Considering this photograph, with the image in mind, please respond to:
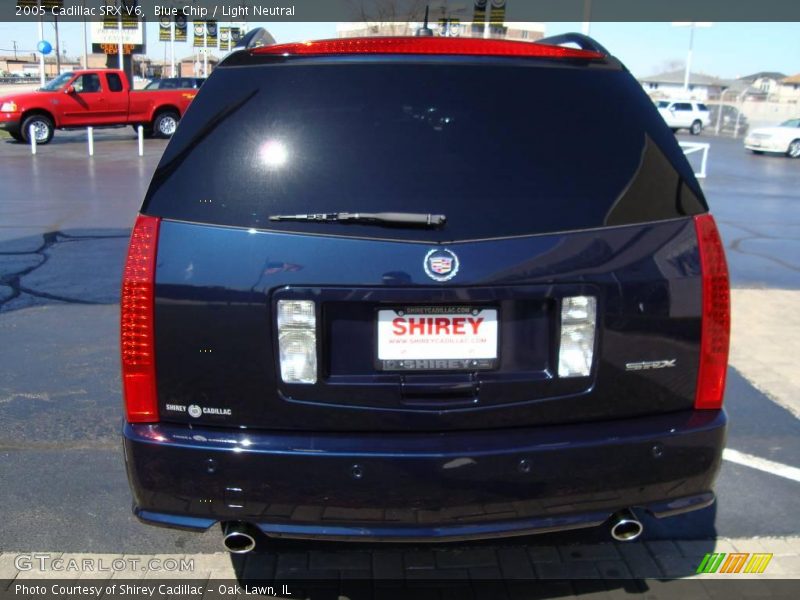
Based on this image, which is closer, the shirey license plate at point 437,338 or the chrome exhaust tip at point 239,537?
the shirey license plate at point 437,338

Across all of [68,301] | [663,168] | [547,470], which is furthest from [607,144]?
[68,301]

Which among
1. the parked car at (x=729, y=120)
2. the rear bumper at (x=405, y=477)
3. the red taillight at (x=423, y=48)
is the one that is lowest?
the parked car at (x=729, y=120)

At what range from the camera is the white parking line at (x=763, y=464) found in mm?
3945

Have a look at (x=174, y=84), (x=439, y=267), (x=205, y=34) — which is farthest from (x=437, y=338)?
(x=205, y=34)

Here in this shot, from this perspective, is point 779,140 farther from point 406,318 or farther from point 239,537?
point 239,537

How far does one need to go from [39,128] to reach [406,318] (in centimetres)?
2416

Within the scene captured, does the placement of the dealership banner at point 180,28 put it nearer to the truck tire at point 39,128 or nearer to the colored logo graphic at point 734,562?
the truck tire at point 39,128

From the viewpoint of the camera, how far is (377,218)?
2324mm

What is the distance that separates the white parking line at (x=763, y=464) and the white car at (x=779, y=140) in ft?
93.2

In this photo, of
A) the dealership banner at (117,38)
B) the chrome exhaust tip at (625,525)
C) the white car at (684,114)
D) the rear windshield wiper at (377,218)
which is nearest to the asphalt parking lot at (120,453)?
the chrome exhaust tip at (625,525)

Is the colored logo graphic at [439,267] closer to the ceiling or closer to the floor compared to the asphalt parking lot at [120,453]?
closer to the ceiling

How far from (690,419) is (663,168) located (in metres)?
0.84

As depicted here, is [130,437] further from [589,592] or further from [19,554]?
[589,592]

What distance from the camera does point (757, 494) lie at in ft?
12.3
